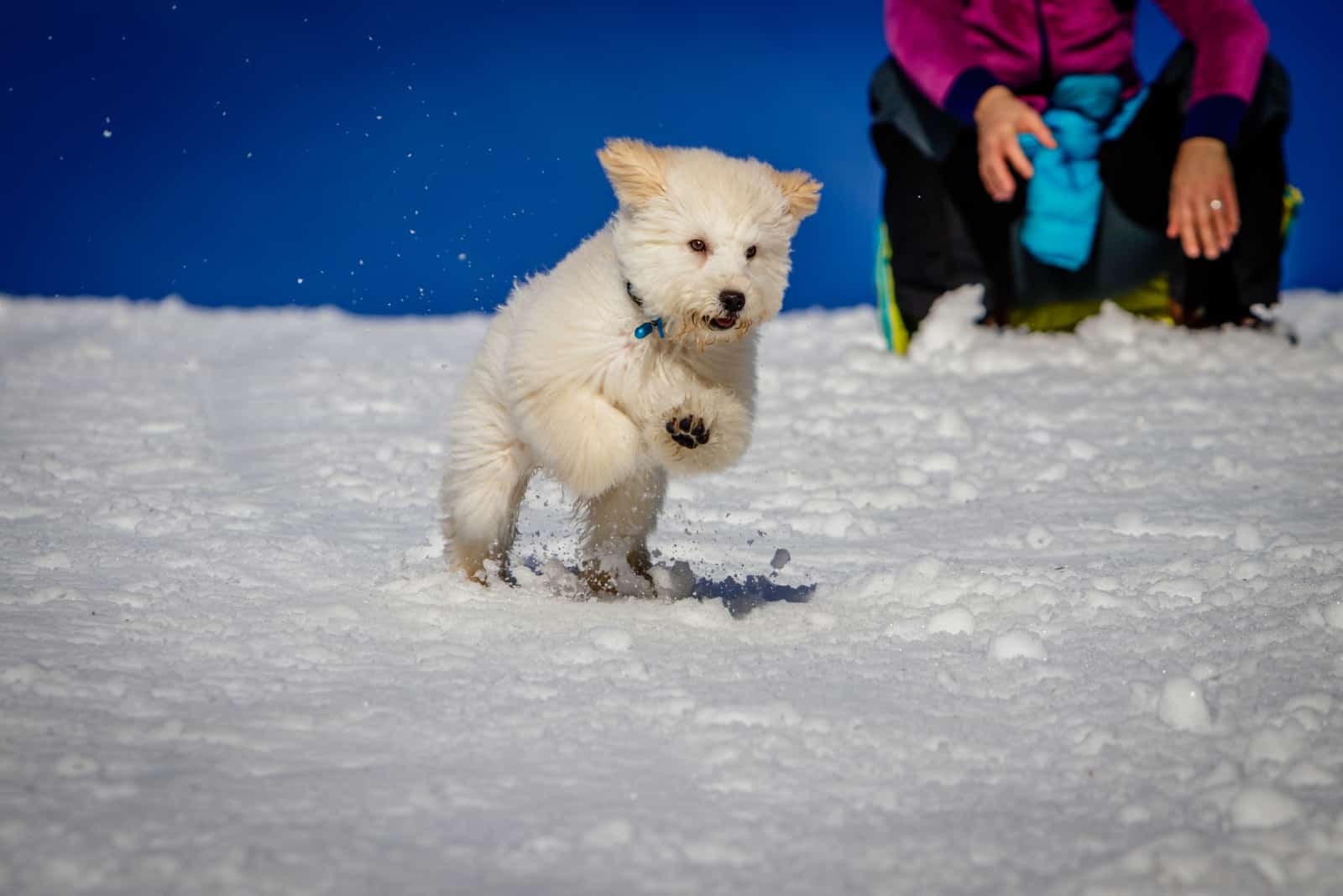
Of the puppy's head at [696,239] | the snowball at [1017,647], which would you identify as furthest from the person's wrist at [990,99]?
the snowball at [1017,647]

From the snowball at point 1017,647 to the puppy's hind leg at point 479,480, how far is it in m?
1.46

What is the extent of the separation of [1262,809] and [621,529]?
208cm

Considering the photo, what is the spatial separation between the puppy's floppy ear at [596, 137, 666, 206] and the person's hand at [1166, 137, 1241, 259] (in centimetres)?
440

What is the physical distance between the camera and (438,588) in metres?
3.55

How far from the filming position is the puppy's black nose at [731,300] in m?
3.22

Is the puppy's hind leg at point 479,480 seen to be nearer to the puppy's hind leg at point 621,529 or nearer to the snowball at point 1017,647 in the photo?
the puppy's hind leg at point 621,529

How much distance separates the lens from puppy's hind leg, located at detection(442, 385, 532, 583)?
3.77 m

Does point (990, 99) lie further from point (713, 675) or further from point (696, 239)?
point (713, 675)

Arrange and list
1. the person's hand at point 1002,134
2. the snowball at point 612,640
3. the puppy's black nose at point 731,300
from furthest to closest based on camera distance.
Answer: the person's hand at point 1002,134
the puppy's black nose at point 731,300
the snowball at point 612,640

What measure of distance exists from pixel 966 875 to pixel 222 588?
223cm

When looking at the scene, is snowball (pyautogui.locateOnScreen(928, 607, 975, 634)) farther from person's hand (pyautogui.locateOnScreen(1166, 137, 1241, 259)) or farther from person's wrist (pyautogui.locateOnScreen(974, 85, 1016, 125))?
person's hand (pyautogui.locateOnScreen(1166, 137, 1241, 259))

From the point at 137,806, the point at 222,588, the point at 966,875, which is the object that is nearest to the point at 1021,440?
the point at 222,588

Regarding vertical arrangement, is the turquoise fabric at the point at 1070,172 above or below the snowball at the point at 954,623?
above

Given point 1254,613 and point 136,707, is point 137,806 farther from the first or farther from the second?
point 1254,613
